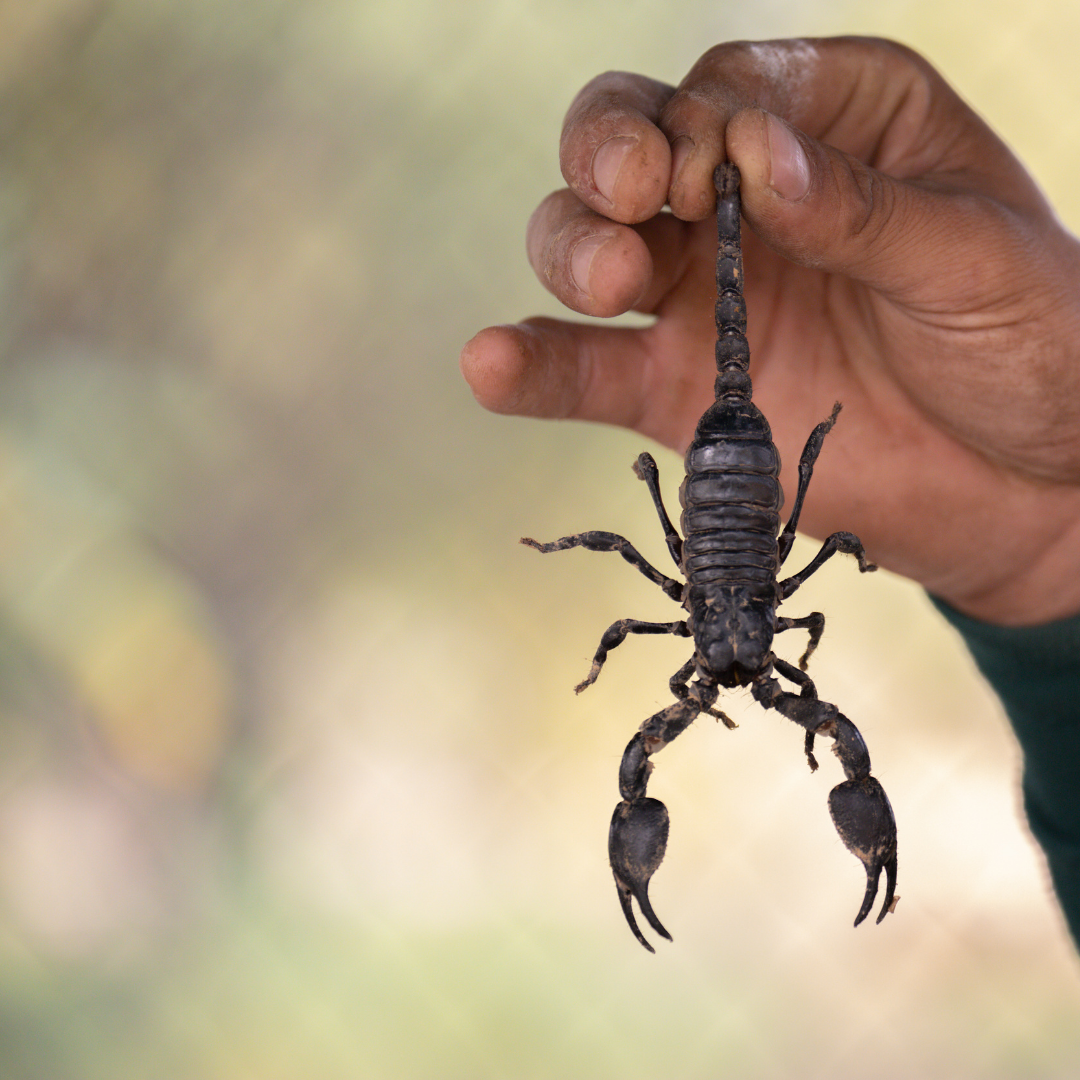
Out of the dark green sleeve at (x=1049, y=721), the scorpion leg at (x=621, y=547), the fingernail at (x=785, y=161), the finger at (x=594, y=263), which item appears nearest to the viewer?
the fingernail at (x=785, y=161)

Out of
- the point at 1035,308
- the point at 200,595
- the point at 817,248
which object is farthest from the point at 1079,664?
the point at 200,595

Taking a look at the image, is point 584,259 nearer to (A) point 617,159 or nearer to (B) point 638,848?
(A) point 617,159

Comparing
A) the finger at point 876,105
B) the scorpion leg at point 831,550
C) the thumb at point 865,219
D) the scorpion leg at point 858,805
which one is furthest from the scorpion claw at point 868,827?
the finger at point 876,105

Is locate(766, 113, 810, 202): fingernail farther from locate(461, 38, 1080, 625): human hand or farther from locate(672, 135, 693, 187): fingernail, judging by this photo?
locate(672, 135, 693, 187): fingernail

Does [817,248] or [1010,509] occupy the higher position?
[817,248]

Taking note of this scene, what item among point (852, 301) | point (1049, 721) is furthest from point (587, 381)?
point (1049, 721)

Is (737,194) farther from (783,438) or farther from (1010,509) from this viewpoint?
(1010,509)

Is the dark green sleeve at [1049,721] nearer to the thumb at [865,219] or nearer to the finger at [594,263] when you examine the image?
the thumb at [865,219]
